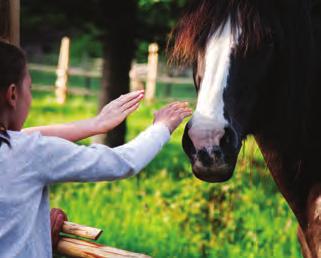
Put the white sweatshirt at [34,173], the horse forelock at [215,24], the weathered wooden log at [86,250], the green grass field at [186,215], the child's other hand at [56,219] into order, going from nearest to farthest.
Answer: the white sweatshirt at [34,173], the horse forelock at [215,24], the weathered wooden log at [86,250], the child's other hand at [56,219], the green grass field at [186,215]

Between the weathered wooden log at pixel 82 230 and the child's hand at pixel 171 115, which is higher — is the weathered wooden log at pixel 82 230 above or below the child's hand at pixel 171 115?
below

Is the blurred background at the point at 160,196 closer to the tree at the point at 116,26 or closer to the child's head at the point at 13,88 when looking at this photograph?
the tree at the point at 116,26

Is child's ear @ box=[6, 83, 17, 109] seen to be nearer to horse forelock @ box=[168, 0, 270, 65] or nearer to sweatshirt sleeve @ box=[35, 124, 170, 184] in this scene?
sweatshirt sleeve @ box=[35, 124, 170, 184]

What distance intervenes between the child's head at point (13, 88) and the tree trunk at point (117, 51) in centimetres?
457

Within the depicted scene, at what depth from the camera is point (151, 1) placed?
517 cm

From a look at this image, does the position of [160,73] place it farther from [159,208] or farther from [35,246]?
[35,246]

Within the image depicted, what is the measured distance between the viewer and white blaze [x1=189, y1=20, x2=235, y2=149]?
2.12 m

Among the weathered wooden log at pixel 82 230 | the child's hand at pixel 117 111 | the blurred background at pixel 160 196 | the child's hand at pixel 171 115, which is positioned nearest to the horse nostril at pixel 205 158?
the child's hand at pixel 171 115

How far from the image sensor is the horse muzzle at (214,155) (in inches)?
83.7

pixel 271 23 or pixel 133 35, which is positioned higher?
pixel 271 23

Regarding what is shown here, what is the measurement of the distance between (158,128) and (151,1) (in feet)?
10.7

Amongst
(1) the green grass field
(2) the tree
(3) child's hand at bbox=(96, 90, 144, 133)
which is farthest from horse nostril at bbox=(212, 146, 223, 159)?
(2) the tree

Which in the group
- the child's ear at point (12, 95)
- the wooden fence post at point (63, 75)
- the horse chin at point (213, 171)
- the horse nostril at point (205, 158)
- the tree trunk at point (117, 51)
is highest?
the child's ear at point (12, 95)

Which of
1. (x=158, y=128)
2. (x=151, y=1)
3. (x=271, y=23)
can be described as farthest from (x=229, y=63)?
(x=151, y=1)
